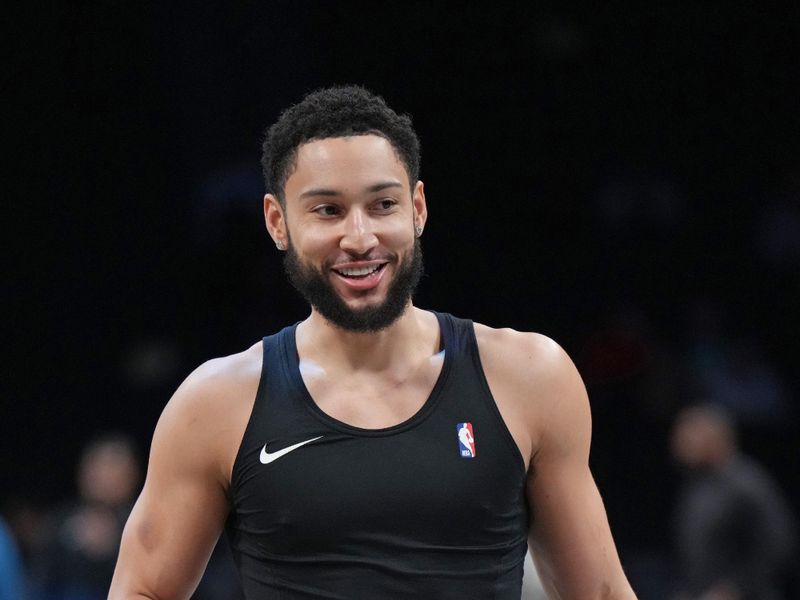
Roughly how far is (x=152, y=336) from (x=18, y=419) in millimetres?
915

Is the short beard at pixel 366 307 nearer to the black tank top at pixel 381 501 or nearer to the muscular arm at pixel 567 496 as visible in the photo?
the black tank top at pixel 381 501

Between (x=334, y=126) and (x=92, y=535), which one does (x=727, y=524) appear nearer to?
(x=92, y=535)

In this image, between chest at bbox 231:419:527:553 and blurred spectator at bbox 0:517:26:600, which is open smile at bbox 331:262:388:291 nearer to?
chest at bbox 231:419:527:553

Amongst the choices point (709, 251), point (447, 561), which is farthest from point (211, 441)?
point (709, 251)

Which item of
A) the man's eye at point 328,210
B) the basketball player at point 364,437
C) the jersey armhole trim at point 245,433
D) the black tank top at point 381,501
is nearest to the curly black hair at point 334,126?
the basketball player at point 364,437

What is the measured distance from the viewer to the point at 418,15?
914cm

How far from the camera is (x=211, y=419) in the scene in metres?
2.91

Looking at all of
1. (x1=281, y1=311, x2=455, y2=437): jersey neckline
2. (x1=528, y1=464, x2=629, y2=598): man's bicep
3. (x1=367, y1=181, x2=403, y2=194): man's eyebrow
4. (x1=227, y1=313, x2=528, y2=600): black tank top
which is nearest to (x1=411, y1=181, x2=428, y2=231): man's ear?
(x1=367, y1=181, x2=403, y2=194): man's eyebrow

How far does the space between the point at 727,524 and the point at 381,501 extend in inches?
168

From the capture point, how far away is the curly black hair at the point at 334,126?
2.96 m

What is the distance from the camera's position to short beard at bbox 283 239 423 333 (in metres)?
2.93

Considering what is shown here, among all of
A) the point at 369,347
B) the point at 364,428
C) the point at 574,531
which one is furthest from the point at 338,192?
the point at 574,531

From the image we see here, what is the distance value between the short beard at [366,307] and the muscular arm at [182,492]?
244 millimetres

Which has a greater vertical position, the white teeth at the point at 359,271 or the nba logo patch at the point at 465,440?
the white teeth at the point at 359,271
